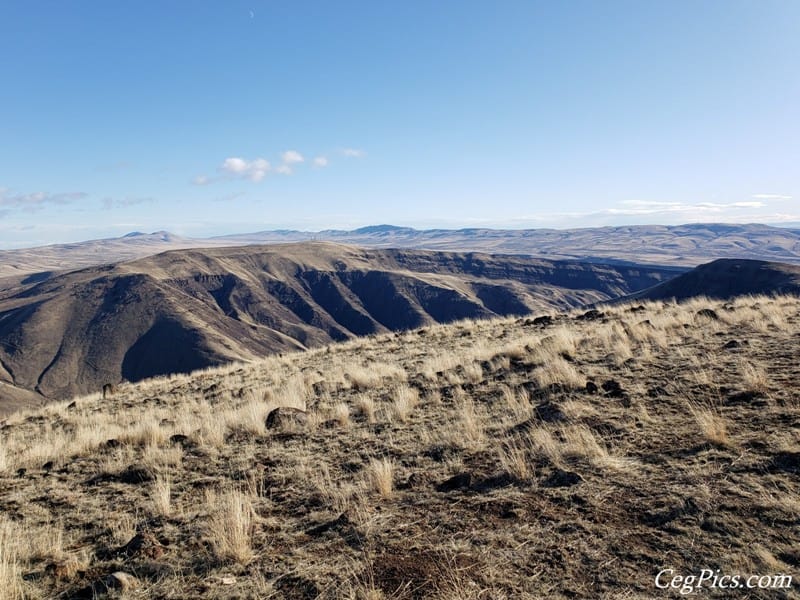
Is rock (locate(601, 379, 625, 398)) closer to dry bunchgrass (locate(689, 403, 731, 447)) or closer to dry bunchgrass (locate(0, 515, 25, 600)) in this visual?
dry bunchgrass (locate(689, 403, 731, 447))

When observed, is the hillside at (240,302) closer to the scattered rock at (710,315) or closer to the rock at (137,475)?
the scattered rock at (710,315)

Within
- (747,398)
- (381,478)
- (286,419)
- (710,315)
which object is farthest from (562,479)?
(710,315)

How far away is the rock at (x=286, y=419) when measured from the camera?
8203 mm

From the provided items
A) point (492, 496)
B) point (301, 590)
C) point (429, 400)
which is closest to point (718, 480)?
point (492, 496)

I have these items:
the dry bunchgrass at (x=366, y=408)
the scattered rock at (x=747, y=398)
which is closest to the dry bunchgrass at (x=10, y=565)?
the dry bunchgrass at (x=366, y=408)

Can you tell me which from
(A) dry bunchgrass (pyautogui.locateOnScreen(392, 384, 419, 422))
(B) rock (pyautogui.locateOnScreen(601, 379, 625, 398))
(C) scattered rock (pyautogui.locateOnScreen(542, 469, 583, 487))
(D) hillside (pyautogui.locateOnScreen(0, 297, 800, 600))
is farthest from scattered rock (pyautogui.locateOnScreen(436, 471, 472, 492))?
(B) rock (pyautogui.locateOnScreen(601, 379, 625, 398))

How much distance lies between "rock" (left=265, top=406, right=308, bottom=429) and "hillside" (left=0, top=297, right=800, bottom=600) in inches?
2.1

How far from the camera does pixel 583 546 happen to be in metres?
3.88

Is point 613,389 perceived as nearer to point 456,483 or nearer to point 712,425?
point 712,425

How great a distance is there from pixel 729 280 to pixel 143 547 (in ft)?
303

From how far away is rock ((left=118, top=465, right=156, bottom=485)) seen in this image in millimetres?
6527

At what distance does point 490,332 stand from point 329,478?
1259cm

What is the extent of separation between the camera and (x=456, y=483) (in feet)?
17.5

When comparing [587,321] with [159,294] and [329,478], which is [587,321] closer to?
[329,478]
